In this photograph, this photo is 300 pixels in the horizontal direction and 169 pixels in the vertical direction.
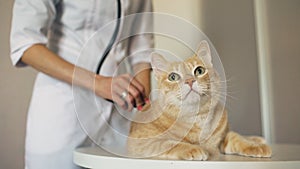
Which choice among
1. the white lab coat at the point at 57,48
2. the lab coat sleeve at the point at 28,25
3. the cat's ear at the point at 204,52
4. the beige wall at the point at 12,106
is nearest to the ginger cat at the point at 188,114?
the cat's ear at the point at 204,52

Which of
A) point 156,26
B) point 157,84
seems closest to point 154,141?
point 157,84

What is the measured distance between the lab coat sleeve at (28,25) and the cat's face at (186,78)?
255 millimetres

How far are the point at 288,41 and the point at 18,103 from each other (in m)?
0.85

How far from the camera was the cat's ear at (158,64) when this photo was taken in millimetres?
568

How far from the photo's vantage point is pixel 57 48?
27.3 inches

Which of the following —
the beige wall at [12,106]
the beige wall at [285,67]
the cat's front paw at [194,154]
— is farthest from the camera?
the beige wall at [285,67]

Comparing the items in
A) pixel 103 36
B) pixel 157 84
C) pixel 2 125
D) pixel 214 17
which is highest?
pixel 214 17

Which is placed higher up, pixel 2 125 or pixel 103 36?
pixel 103 36

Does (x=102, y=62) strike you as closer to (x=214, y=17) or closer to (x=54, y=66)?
(x=54, y=66)

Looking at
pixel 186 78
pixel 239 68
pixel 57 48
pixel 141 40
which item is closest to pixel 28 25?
pixel 57 48

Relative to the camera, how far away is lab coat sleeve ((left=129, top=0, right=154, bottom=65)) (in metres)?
0.62

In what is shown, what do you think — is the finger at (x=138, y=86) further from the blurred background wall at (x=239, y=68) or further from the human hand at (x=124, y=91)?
the blurred background wall at (x=239, y=68)

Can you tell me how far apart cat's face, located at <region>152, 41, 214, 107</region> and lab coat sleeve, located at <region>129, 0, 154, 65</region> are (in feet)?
0.22

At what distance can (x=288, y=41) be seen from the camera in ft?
3.11
